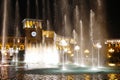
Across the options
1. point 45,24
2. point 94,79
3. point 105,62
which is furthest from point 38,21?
point 94,79

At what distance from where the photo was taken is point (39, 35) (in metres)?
79.5

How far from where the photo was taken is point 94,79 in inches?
640

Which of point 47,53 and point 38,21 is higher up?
point 38,21

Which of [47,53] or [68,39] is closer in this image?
[47,53]

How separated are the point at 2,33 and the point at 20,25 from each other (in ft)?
20.8

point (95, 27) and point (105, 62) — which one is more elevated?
point (95, 27)

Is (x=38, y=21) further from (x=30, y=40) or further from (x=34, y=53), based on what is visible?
(x=34, y=53)

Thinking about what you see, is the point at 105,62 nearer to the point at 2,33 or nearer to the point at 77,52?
the point at 77,52

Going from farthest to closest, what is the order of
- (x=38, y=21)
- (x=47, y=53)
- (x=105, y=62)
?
1. (x=38, y=21)
2. (x=47, y=53)
3. (x=105, y=62)

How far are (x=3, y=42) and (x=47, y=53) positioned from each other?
37303mm

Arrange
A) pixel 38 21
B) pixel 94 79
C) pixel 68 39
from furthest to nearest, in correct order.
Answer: pixel 68 39
pixel 38 21
pixel 94 79

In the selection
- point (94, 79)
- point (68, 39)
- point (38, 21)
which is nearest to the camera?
point (94, 79)

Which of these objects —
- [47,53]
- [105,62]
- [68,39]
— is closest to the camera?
[105,62]

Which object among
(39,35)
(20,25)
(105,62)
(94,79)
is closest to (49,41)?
(39,35)
